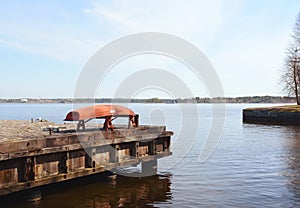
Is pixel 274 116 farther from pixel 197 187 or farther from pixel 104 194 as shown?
pixel 104 194

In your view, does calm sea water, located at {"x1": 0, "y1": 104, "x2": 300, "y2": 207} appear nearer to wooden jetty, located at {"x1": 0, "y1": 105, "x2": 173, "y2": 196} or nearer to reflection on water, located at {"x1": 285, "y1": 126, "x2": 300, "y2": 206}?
reflection on water, located at {"x1": 285, "y1": 126, "x2": 300, "y2": 206}

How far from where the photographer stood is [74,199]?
556 inches

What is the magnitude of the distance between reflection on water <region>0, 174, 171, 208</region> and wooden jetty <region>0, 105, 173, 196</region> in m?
1.01

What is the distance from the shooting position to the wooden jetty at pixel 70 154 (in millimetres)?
11583

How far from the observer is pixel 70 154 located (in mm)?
13664

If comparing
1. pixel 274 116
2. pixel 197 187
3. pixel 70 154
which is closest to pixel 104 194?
pixel 70 154

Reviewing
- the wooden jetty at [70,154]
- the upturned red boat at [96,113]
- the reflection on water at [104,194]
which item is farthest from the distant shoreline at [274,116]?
the upturned red boat at [96,113]

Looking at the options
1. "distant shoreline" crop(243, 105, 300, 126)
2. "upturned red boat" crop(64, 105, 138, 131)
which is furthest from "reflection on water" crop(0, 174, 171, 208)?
"distant shoreline" crop(243, 105, 300, 126)

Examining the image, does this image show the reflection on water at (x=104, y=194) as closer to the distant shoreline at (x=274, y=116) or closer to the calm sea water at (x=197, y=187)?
the calm sea water at (x=197, y=187)

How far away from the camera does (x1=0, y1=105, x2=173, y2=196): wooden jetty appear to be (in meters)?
11.6

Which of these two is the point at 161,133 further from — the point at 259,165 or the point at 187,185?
the point at 259,165

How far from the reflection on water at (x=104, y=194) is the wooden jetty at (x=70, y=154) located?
1.01 m

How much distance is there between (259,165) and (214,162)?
273cm

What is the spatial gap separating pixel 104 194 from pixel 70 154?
255cm
